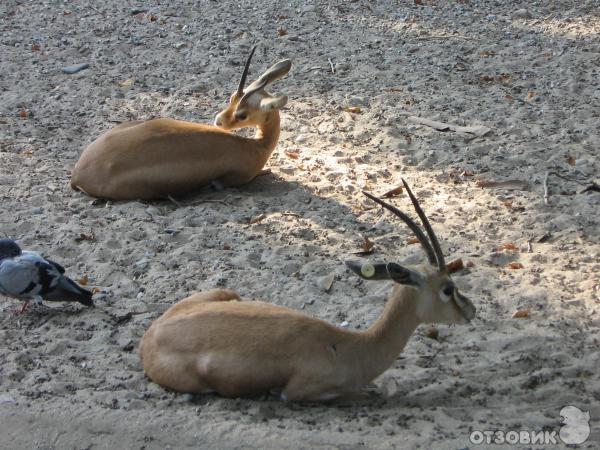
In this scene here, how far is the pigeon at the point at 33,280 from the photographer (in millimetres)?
5133

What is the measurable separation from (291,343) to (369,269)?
52 cm

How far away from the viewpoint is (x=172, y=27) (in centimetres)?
1071

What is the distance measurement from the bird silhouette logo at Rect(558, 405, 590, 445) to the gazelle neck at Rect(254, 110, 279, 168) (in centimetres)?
404

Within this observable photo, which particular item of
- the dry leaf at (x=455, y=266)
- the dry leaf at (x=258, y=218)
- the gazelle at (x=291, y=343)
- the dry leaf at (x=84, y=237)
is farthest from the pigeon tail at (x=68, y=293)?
the dry leaf at (x=455, y=266)

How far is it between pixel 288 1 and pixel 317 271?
634cm

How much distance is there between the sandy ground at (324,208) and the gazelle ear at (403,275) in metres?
0.57

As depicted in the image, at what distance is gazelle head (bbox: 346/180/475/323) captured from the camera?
172 inches

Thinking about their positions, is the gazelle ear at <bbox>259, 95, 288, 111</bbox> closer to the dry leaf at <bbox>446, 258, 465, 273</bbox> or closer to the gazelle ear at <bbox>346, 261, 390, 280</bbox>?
the dry leaf at <bbox>446, 258, 465, 273</bbox>

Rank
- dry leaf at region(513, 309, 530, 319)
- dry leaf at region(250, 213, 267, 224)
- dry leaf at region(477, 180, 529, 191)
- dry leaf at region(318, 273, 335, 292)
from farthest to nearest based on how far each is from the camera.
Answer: dry leaf at region(477, 180, 529, 191), dry leaf at region(250, 213, 267, 224), dry leaf at region(318, 273, 335, 292), dry leaf at region(513, 309, 530, 319)

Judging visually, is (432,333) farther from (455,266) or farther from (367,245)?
(367,245)

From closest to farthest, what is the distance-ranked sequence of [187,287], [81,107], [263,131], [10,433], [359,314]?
[10,433] → [359,314] → [187,287] → [263,131] → [81,107]

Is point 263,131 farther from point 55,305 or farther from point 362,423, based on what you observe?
point 362,423

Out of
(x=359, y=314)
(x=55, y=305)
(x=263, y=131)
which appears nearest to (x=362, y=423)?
(x=359, y=314)

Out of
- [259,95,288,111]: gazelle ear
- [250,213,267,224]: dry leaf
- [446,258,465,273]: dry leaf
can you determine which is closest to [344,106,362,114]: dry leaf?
[259,95,288,111]: gazelle ear
